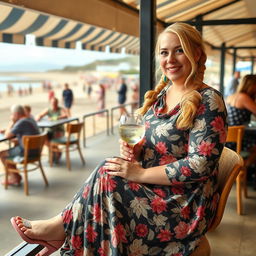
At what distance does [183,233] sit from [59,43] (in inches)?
190

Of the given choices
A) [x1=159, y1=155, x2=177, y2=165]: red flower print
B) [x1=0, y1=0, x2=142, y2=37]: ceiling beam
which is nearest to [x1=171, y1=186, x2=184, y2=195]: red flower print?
[x1=159, y1=155, x2=177, y2=165]: red flower print

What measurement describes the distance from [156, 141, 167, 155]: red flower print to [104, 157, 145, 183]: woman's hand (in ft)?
0.37

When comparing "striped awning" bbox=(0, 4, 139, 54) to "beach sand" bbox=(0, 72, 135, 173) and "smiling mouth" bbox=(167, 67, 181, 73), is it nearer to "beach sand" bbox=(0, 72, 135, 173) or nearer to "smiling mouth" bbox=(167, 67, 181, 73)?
"smiling mouth" bbox=(167, 67, 181, 73)

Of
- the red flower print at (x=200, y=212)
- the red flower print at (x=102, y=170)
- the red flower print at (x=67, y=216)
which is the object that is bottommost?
the red flower print at (x=67, y=216)

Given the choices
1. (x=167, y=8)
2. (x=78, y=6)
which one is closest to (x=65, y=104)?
(x=167, y=8)

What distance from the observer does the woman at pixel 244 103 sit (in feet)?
12.5

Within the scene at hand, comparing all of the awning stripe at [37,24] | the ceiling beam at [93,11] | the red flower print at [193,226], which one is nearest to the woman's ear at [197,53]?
the red flower print at [193,226]

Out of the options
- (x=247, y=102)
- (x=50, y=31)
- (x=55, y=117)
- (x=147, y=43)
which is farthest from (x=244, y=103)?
(x=55, y=117)

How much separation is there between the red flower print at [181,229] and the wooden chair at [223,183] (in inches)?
4.8

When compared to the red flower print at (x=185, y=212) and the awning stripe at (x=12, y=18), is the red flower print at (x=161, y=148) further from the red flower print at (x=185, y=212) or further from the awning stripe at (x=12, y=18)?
the awning stripe at (x=12, y=18)

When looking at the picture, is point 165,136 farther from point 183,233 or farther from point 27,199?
point 27,199

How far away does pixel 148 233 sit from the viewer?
142cm

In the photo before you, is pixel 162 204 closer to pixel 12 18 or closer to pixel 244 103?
pixel 244 103

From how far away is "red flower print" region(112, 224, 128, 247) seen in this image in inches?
54.1
